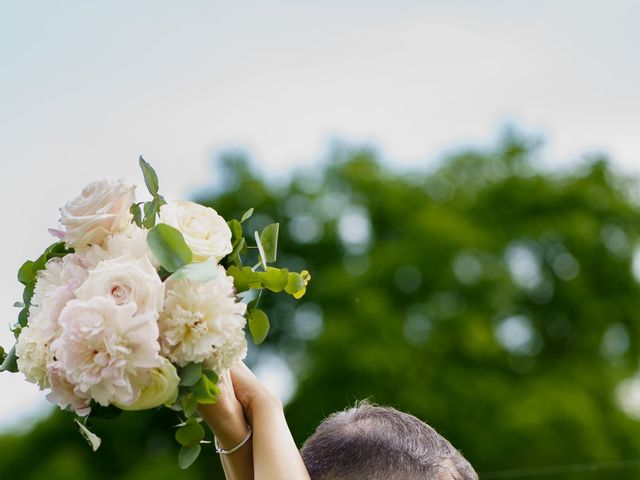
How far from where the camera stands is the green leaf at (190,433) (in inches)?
93.8

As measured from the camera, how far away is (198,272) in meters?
2.29

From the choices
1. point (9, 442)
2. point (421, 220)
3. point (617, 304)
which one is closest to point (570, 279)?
point (617, 304)

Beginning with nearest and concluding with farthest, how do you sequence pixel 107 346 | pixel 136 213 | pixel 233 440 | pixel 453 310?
pixel 107 346
pixel 136 213
pixel 233 440
pixel 453 310

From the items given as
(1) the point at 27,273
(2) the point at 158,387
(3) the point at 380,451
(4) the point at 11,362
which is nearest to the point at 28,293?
(1) the point at 27,273

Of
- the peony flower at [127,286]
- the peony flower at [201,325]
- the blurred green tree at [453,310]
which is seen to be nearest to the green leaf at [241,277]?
the peony flower at [201,325]

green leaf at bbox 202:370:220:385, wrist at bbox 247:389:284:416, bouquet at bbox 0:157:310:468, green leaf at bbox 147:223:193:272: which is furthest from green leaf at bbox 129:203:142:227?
wrist at bbox 247:389:284:416

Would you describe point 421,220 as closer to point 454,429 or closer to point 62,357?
point 454,429

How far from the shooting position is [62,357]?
Answer: 224cm

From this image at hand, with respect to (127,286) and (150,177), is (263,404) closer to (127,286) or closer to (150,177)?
(127,286)

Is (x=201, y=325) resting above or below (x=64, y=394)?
above

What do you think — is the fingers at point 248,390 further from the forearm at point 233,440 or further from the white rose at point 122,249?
the white rose at point 122,249

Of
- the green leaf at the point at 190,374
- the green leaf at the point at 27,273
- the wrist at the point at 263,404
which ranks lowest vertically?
the wrist at the point at 263,404

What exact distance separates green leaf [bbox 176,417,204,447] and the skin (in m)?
0.06

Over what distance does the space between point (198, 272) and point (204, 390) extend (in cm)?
24
